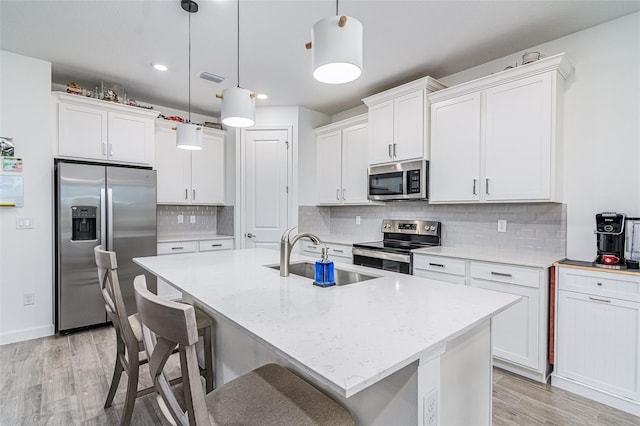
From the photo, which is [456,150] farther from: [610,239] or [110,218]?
[110,218]

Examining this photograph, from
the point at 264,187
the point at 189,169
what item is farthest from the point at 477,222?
the point at 189,169

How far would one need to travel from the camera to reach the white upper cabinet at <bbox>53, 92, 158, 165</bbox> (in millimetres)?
3336

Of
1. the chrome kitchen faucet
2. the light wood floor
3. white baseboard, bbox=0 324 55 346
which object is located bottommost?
the light wood floor

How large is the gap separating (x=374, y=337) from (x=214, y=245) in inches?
152

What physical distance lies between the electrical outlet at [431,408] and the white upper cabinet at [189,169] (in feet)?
13.3

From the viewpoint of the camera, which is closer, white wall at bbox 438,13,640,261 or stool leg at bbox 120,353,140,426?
stool leg at bbox 120,353,140,426

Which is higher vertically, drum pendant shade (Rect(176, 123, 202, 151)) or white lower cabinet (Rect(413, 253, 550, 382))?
drum pendant shade (Rect(176, 123, 202, 151))

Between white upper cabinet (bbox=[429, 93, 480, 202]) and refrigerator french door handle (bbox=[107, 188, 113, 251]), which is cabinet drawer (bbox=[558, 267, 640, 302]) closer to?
white upper cabinet (bbox=[429, 93, 480, 202])

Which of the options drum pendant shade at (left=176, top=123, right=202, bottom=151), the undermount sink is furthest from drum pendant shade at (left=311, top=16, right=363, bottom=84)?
drum pendant shade at (left=176, top=123, right=202, bottom=151)

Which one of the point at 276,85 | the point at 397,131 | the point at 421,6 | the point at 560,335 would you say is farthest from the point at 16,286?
the point at 560,335

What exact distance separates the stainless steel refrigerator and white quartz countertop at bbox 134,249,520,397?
6.28ft

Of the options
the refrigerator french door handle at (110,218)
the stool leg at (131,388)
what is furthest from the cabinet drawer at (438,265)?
the refrigerator french door handle at (110,218)

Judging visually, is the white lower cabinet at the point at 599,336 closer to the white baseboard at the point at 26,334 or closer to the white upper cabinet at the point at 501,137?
the white upper cabinet at the point at 501,137

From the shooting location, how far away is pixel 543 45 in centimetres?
277
